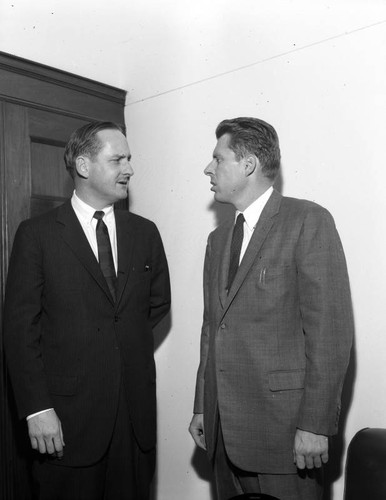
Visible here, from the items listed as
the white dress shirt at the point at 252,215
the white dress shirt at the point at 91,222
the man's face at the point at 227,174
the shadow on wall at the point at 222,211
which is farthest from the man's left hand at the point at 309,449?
the shadow on wall at the point at 222,211

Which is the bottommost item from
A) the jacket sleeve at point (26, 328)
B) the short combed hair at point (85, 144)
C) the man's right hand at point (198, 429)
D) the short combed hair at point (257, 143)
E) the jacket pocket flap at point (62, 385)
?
the man's right hand at point (198, 429)

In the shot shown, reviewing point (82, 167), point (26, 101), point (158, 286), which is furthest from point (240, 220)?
point (26, 101)

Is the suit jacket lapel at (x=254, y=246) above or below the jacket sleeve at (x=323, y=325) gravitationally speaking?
above

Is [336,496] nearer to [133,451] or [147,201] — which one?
[133,451]

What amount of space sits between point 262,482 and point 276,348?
439 mm

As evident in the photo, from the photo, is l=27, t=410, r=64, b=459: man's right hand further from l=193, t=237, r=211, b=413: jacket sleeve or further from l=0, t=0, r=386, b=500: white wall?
l=0, t=0, r=386, b=500: white wall

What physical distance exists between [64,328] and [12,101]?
1060 mm

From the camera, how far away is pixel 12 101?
2.46 meters

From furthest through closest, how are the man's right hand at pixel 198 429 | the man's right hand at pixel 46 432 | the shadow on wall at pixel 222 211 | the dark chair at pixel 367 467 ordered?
the shadow on wall at pixel 222 211 → the man's right hand at pixel 198 429 → the man's right hand at pixel 46 432 → the dark chair at pixel 367 467

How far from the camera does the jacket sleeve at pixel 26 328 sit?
1987 millimetres

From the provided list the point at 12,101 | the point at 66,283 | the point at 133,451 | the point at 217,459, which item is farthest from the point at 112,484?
the point at 12,101

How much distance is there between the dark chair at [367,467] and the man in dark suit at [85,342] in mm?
787

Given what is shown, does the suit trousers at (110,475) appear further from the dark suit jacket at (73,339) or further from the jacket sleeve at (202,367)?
the jacket sleeve at (202,367)

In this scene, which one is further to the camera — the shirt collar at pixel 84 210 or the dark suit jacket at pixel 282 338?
the shirt collar at pixel 84 210
